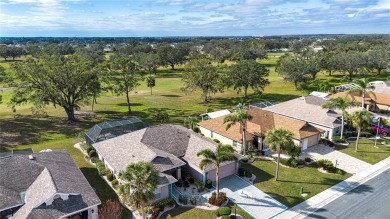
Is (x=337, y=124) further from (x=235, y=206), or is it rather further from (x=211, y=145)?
(x=235, y=206)

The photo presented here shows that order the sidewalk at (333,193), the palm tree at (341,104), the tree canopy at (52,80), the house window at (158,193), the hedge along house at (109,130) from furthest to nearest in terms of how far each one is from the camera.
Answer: the tree canopy at (52,80) → the palm tree at (341,104) → the hedge along house at (109,130) → the house window at (158,193) → the sidewalk at (333,193)

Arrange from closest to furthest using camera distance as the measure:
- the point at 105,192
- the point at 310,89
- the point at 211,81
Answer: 1. the point at 105,192
2. the point at 211,81
3. the point at 310,89

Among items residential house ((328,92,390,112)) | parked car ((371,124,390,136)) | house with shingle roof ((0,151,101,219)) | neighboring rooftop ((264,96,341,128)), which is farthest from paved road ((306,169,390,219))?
residential house ((328,92,390,112))

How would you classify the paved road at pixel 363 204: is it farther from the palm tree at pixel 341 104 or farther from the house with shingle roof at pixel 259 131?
the palm tree at pixel 341 104

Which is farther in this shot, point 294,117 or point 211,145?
point 294,117

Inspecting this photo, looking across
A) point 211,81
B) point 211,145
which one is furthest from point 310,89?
point 211,145

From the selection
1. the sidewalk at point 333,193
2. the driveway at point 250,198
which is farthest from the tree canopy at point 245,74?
the driveway at point 250,198
